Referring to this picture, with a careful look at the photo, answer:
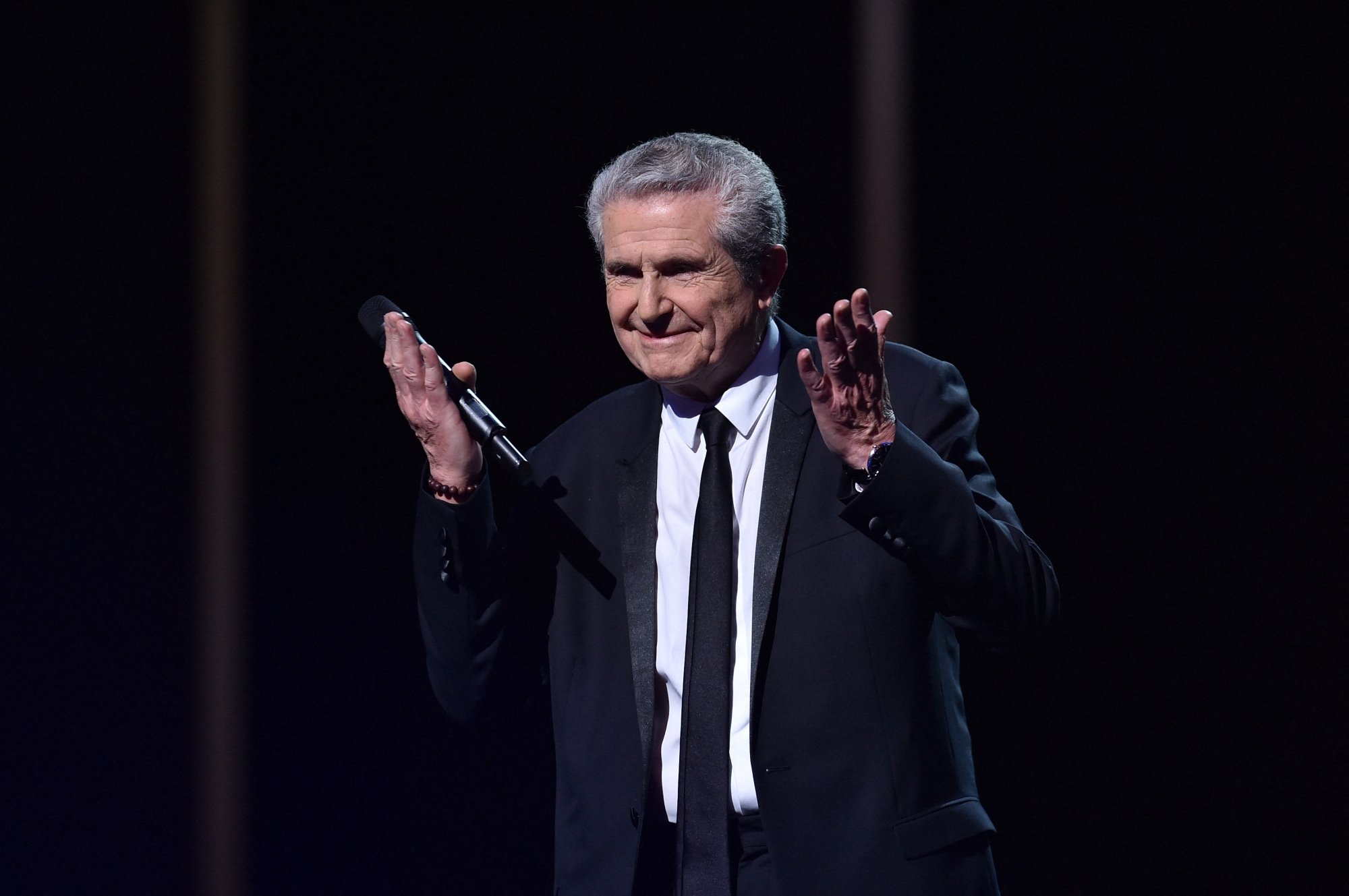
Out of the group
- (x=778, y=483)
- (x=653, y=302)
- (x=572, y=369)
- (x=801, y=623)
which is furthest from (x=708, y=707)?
(x=572, y=369)

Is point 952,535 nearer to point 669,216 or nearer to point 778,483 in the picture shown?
point 778,483

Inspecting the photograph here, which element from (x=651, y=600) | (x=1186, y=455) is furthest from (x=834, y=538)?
(x=1186, y=455)

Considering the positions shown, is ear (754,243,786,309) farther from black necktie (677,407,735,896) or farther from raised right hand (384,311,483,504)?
raised right hand (384,311,483,504)

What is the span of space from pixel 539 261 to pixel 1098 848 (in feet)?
5.11

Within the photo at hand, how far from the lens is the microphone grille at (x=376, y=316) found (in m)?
1.72

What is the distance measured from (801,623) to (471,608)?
47 centimetres

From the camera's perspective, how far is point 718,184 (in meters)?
1.64

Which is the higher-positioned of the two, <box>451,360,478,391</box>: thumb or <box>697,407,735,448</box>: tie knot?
<box>451,360,478,391</box>: thumb

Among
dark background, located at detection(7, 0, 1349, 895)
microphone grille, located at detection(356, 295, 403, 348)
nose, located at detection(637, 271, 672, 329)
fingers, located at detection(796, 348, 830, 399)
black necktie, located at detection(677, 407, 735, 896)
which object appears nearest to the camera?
fingers, located at detection(796, 348, 830, 399)

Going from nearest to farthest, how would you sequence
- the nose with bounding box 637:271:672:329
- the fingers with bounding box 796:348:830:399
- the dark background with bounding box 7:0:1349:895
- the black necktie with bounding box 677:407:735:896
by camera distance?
the fingers with bounding box 796:348:830:399 < the black necktie with bounding box 677:407:735:896 < the nose with bounding box 637:271:672:329 < the dark background with bounding box 7:0:1349:895

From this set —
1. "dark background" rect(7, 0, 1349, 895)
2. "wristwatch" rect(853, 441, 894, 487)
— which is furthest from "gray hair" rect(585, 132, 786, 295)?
"dark background" rect(7, 0, 1349, 895)

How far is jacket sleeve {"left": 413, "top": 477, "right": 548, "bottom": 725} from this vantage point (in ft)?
5.46

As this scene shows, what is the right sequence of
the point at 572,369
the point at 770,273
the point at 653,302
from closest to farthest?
the point at 653,302, the point at 770,273, the point at 572,369

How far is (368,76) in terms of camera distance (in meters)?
2.48
